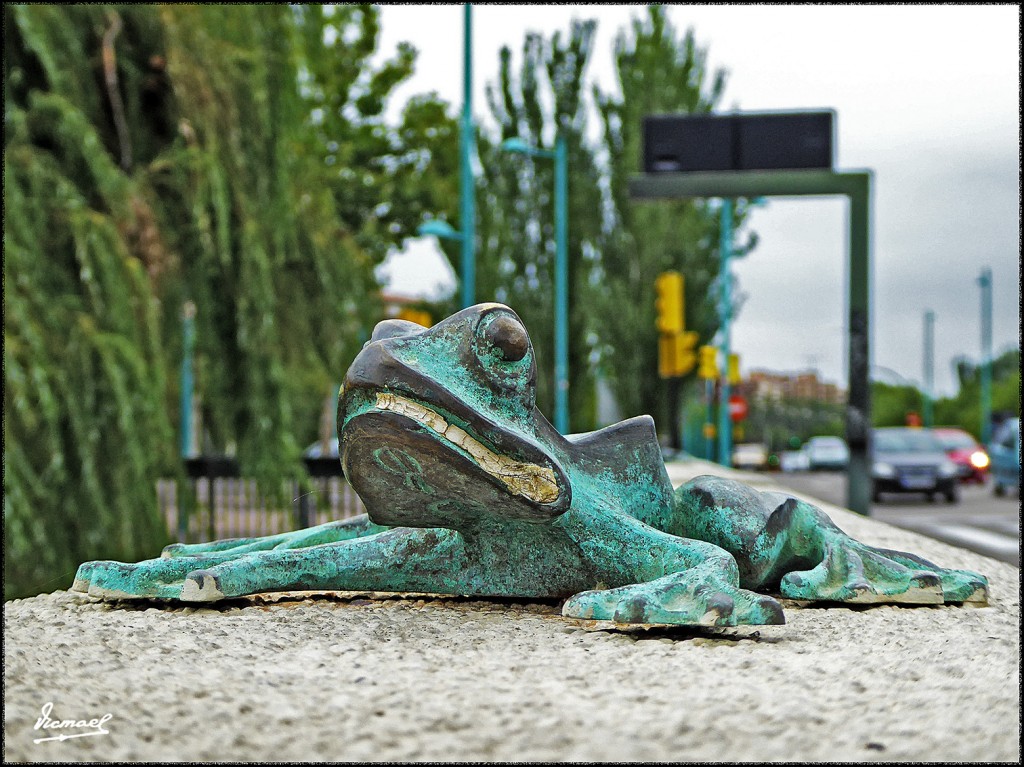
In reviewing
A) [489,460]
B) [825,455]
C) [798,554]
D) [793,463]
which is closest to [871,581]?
[798,554]

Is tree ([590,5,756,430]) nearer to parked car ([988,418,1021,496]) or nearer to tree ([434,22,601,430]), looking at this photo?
tree ([434,22,601,430])

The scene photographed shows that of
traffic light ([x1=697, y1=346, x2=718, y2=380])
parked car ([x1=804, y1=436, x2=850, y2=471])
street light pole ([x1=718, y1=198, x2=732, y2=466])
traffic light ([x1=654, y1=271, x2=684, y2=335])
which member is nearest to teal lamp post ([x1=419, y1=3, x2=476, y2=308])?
traffic light ([x1=654, y1=271, x2=684, y2=335])

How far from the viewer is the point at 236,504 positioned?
25.9ft

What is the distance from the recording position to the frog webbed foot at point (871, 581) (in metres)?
3.15

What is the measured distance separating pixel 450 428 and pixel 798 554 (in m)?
1.29

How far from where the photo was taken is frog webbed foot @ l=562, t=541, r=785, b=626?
254 cm

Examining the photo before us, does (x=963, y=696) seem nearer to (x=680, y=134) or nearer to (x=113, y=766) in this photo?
(x=113, y=766)

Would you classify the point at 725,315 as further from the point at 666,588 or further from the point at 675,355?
the point at 666,588

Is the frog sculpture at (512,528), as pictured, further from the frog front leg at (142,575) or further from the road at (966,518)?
the road at (966,518)

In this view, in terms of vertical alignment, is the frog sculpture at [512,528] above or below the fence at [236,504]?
above

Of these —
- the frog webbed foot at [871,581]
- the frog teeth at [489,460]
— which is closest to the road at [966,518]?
the frog webbed foot at [871,581]

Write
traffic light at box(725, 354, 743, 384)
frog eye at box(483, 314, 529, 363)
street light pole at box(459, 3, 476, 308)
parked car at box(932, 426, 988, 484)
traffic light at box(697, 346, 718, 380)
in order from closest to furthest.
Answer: frog eye at box(483, 314, 529, 363)
street light pole at box(459, 3, 476, 308)
traffic light at box(697, 346, 718, 380)
parked car at box(932, 426, 988, 484)
traffic light at box(725, 354, 743, 384)

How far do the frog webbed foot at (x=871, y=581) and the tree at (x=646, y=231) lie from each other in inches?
912

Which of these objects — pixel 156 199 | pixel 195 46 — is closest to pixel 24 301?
pixel 156 199
